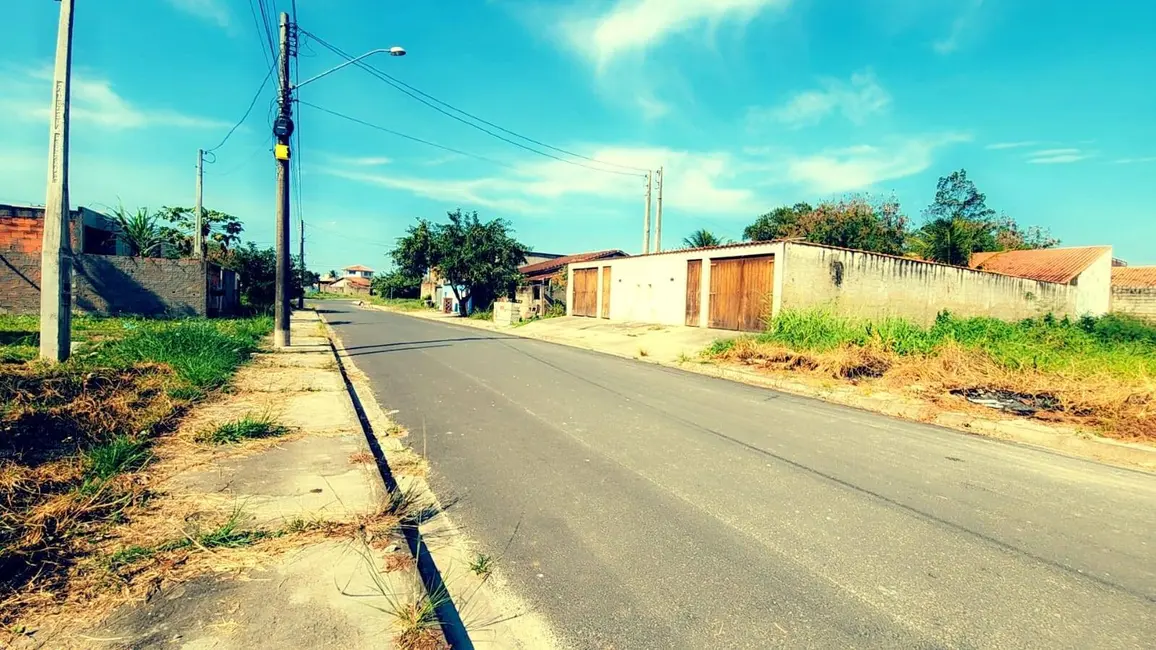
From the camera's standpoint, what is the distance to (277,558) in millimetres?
3023

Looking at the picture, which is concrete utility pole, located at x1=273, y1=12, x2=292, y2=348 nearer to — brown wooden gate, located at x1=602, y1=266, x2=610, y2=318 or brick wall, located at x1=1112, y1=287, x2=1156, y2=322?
brown wooden gate, located at x1=602, y1=266, x2=610, y2=318

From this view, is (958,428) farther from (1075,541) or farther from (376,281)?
(376,281)

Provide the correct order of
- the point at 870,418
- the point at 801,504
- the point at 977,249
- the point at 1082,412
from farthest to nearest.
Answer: the point at 977,249 < the point at 870,418 < the point at 1082,412 < the point at 801,504

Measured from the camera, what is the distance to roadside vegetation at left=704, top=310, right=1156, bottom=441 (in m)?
6.89

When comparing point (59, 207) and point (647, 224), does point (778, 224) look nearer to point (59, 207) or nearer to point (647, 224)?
point (647, 224)

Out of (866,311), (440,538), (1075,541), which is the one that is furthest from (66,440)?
(866,311)

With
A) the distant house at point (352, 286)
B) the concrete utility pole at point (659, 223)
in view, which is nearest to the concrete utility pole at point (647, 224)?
the concrete utility pole at point (659, 223)

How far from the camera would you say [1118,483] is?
495cm

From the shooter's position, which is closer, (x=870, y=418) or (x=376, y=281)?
(x=870, y=418)

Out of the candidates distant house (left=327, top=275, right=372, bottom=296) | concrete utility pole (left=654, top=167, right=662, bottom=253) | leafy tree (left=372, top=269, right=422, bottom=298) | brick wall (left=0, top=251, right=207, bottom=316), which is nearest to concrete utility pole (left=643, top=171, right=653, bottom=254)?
concrete utility pole (left=654, top=167, right=662, bottom=253)

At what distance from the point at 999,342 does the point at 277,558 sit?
13.1 metres

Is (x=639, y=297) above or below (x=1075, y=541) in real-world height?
above

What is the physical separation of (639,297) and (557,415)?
55.8 ft

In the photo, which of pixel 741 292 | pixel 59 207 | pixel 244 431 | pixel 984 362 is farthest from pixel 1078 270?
pixel 59 207
